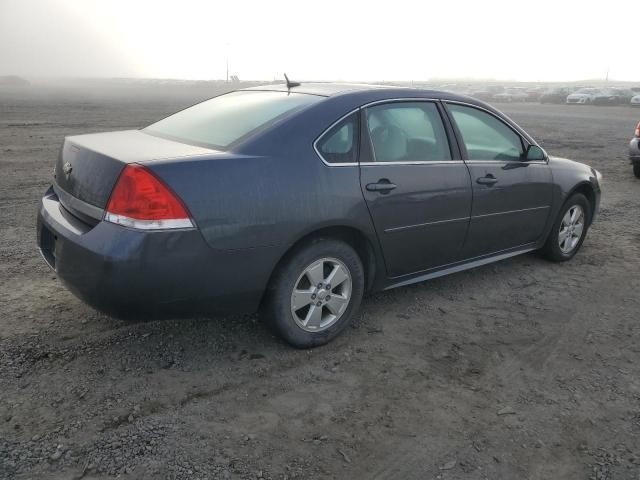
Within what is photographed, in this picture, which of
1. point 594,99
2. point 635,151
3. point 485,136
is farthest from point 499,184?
point 594,99

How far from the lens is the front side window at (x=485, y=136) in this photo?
425 cm

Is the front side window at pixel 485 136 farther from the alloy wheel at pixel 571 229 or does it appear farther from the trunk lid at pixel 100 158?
the trunk lid at pixel 100 158

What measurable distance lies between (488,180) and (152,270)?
263cm

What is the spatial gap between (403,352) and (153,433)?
1615 millimetres

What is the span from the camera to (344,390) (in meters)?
3.13

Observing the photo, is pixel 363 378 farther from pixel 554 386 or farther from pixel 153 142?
pixel 153 142

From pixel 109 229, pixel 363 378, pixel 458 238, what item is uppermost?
pixel 109 229

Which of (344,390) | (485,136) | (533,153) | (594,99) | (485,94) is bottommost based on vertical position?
(485,94)

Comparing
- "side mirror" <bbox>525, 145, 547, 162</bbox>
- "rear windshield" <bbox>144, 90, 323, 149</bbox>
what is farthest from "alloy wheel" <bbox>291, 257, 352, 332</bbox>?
"side mirror" <bbox>525, 145, 547, 162</bbox>

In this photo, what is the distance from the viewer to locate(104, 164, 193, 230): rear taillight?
280 centimetres

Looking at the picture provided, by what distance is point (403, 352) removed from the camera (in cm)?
359

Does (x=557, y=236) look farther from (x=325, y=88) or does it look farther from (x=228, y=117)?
(x=228, y=117)

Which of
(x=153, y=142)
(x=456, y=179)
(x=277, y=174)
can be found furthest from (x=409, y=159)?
(x=153, y=142)

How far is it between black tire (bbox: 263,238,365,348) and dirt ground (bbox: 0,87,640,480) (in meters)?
0.11
